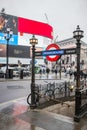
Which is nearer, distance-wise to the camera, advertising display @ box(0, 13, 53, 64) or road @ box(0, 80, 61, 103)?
road @ box(0, 80, 61, 103)

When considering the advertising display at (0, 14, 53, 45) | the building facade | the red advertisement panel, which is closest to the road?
the advertising display at (0, 14, 53, 45)

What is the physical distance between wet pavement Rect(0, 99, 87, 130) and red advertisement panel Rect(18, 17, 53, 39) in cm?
4946

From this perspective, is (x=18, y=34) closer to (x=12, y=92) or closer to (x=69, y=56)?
(x=69, y=56)

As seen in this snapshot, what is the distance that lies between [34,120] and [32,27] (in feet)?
175

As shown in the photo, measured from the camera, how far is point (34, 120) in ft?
23.4

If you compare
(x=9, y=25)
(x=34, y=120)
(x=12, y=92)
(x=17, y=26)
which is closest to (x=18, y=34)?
(x=17, y=26)

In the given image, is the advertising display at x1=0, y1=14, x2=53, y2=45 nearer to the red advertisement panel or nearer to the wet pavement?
the red advertisement panel

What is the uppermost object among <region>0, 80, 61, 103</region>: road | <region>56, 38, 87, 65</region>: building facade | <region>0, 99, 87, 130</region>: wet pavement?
<region>56, 38, 87, 65</region>: building facade

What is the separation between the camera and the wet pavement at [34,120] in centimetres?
648

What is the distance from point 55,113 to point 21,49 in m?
52.4

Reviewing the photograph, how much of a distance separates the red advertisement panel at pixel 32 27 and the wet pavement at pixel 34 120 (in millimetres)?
49458

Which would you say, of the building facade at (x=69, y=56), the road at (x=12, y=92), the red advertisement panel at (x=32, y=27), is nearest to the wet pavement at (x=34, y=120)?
the road at (x=12, y=92)

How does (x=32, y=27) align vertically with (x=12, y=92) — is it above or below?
above

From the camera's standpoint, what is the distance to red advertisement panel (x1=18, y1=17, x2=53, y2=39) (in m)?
56.8
